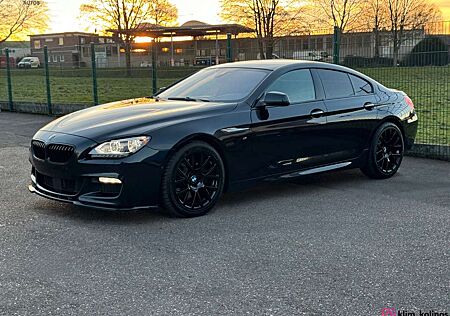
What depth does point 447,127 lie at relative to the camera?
1088cm

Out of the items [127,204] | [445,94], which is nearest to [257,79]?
[127,204]

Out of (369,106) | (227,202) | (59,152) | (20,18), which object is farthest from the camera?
(20,18)

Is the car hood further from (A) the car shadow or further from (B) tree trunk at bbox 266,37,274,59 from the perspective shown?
(B) tree trunk at bbox 266,37,274,59

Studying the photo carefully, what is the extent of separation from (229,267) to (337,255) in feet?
2.86

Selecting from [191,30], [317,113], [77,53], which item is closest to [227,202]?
[317,113]

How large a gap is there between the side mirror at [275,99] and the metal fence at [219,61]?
147 inches

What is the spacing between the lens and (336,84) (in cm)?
662

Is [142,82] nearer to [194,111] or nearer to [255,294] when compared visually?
[194,111]

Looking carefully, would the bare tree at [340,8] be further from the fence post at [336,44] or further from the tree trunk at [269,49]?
the fence post at [336,44]

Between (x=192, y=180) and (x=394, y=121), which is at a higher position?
(x=394, y=121)

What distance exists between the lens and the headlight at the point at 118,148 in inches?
194

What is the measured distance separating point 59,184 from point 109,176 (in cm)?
61

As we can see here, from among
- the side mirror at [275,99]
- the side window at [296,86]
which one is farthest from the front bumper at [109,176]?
the side window at [296,86]

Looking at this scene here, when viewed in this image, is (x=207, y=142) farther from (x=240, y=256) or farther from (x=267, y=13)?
(x=267, y=13)
